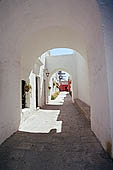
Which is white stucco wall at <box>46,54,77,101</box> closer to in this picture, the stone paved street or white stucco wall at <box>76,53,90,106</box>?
white stucco wall at <box>76,53,90,106</box>

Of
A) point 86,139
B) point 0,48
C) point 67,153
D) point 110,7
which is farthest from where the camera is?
point 86,139

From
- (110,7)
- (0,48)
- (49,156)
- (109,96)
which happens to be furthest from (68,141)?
(110,7)

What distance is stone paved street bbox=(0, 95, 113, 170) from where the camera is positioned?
1658 mm

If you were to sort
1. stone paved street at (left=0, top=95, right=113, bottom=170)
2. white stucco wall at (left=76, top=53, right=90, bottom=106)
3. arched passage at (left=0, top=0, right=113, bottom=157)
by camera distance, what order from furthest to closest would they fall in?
white stucco wall at (left=76, top=53, right=90, bottom=106) → arched passage at (left=0, top=0, right=113, bottom=157) → stone paved street at (left=0, top=95, right=113, bottom=170)

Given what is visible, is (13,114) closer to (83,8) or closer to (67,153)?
(67,153)

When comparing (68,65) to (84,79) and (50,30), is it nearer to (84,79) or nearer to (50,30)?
(84,79)

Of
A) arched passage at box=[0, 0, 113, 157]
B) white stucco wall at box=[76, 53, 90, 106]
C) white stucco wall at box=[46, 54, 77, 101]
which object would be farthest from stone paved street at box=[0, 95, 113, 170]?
white stucco wall at box=[46, 54, 77, 101]

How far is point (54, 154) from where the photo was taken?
1960 millimetres

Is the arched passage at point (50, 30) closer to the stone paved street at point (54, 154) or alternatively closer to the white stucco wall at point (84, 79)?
the stone paved street at point (54, 154)

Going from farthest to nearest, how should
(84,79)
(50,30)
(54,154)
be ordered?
(84,79) < (50,30) < (54,154)

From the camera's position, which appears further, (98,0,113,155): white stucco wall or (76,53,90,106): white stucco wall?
(76,53,90,106): white stucco wall

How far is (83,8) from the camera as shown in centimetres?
216

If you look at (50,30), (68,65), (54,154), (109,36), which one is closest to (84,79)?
(68,65)

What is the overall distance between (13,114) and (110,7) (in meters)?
3.10
